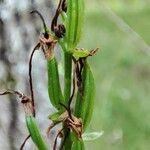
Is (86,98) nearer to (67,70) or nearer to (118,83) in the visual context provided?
(67,70)

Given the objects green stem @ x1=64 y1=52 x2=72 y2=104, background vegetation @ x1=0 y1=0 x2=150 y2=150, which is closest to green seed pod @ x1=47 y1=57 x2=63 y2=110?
green stem @ x1=64 y1=52 x2=72 y2=104

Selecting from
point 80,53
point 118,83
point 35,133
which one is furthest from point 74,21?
point 118,83

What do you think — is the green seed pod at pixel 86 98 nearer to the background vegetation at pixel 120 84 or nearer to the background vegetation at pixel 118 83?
the background vegetation at pixel 118 83

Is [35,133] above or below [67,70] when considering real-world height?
below

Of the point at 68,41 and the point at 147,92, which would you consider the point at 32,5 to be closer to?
the point at 68,41

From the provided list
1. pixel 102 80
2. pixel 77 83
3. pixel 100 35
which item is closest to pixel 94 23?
pixel 100 35

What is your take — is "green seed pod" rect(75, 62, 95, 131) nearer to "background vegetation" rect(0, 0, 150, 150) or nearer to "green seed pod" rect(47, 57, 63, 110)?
"green seed pod" rect(47, 57, 63, 110)
